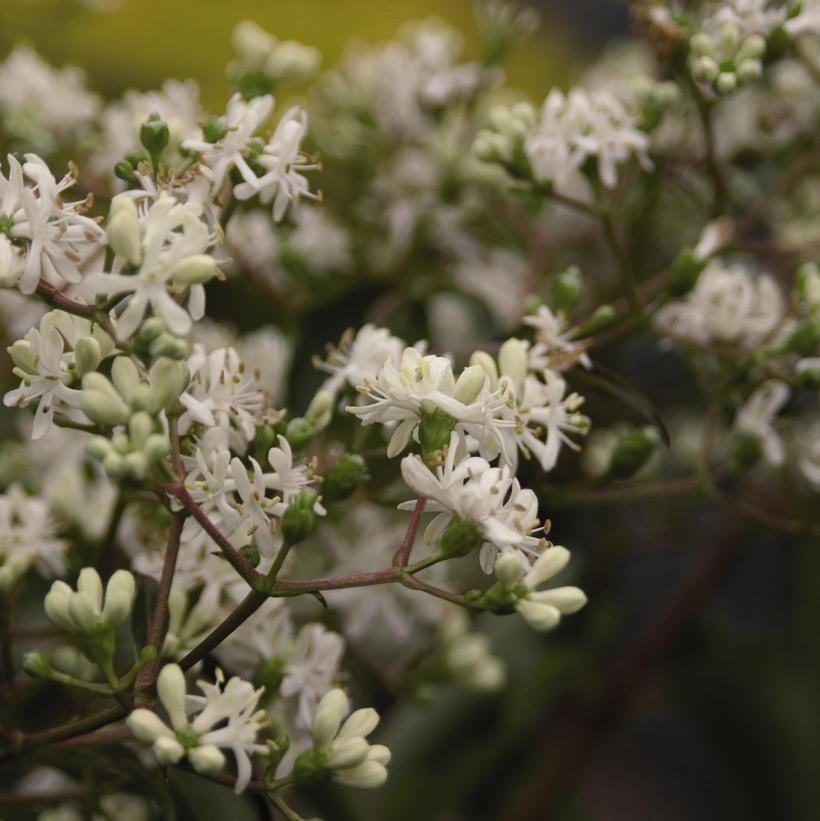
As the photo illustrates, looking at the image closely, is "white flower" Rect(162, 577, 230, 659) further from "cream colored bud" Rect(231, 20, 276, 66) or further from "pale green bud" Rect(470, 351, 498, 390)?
"cream colored bud" Rect(231, 20, 276, 66)

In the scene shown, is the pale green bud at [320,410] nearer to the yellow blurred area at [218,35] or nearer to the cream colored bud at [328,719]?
the cream colored bud at [328,719]

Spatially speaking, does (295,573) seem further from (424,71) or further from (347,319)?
(424,71)

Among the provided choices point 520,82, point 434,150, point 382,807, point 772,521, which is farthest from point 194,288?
point 520,82

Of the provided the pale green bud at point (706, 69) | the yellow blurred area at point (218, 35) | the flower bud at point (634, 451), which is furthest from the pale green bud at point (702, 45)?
the yellow blurred area at point (218, 35)

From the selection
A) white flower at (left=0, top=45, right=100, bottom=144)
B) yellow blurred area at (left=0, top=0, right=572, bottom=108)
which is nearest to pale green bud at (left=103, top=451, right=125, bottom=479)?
white flower at (left=0, top=45, right=100, bottom=144)

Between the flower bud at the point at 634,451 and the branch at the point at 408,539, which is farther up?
the branch at the point at 408,539

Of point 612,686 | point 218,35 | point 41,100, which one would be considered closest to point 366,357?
point 41,100

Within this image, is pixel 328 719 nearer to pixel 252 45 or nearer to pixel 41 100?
pixel 252 45
